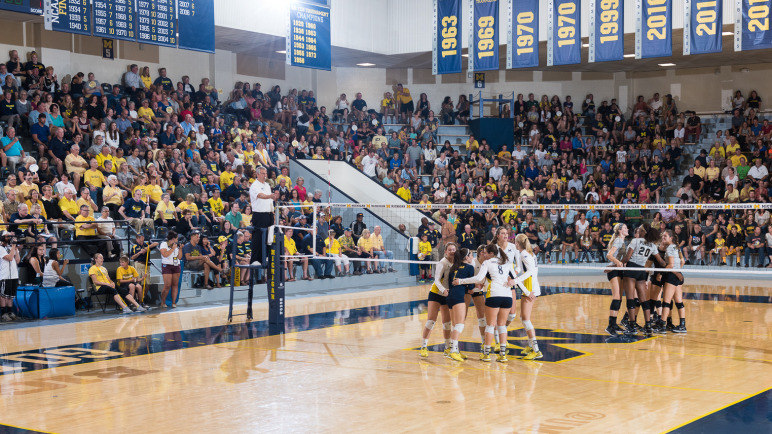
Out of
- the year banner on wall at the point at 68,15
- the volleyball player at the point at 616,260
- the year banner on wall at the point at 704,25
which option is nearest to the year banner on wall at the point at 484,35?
the year banner on wall at the point at 704,25

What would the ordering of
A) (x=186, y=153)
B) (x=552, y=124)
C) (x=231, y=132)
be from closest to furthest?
1. (x=186, y=153)
2. (x=231, y=132)
3. (x=552, y=124)

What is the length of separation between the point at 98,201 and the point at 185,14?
5153 millimetres

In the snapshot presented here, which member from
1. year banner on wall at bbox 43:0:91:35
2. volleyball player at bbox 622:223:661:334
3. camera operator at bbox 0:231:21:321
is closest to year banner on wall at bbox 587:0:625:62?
volleyball player at bbox 622:223:661:334

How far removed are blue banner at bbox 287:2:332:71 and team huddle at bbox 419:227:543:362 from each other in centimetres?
1063

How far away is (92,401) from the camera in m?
9.73

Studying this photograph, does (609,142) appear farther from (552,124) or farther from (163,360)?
(163,360)

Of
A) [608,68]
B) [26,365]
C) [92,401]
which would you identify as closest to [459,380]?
[92,401]

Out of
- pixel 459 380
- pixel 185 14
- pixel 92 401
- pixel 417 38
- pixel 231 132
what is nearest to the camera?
pixel 92 401

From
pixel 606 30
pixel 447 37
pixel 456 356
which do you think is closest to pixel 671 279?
pixel 456 356

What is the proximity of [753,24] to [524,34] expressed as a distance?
5.17 metres

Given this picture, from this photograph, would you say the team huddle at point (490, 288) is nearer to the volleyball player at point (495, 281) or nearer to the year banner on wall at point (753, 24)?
the volleyball player at point (495, 281)

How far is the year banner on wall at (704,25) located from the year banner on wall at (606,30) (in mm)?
1479

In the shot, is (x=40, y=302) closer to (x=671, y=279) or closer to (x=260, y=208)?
(x=260, y=208)

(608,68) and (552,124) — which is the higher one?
(608,68)
